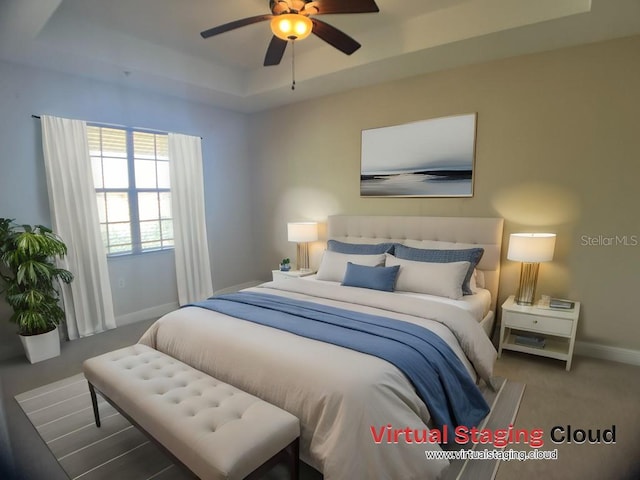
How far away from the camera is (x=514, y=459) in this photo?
1.92 m

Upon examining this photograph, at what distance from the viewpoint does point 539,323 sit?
2844 millimetres

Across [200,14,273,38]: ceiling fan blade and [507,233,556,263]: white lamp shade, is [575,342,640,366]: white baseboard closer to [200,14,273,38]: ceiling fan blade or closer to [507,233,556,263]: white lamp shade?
[507,233,556,263]: white lamp shade

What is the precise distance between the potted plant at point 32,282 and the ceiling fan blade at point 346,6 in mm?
2881

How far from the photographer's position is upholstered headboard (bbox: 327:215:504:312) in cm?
327

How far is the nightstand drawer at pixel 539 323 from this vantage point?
274 cm

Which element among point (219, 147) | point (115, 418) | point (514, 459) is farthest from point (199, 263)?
point (514, 459)

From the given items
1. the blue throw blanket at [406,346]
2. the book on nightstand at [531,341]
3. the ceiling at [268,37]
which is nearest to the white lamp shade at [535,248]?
the book on nightstand at [531,341]

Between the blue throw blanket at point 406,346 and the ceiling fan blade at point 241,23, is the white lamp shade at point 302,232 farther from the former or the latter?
the ceiling fan blade at point 241,23

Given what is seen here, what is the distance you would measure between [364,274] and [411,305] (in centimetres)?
66

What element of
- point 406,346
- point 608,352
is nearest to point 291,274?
point 406,346

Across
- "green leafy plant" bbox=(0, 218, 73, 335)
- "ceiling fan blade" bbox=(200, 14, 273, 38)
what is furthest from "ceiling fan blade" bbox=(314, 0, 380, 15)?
"green leafy plant" bbox=(0, 218, 73, 335)

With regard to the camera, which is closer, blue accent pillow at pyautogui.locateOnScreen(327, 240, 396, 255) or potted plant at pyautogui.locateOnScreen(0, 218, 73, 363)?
potted plant at pyautogui.locateOnScreen(0, 218, 73, 363)

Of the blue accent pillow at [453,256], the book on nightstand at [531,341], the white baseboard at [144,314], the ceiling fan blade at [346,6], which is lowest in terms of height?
the white baseboard at [144,314]

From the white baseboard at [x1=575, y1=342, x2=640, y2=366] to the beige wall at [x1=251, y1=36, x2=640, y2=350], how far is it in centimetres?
4
